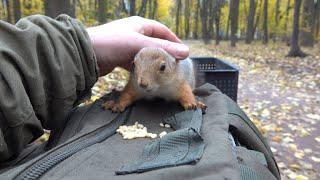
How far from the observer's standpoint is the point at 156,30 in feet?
8.26

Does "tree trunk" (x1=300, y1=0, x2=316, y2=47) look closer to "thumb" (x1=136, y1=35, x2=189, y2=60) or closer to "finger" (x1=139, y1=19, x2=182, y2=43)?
"finger" (x1=139, y1=19, x2=182, y2=43)

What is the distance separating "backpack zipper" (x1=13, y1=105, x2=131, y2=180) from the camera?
1182 mm

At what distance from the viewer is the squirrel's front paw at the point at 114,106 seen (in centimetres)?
189

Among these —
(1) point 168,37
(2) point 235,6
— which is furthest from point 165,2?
(1) point 168,37

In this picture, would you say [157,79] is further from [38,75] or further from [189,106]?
[38,75]

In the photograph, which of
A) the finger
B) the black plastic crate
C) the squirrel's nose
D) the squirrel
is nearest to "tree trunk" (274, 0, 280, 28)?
the black plastic crate

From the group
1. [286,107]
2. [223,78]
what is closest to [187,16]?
[286,107]

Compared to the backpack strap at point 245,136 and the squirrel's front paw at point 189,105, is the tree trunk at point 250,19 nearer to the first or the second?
the squirrel's front paw at point 189,105

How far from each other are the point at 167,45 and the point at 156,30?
0.84 feet

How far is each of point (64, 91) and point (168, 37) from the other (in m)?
1.00

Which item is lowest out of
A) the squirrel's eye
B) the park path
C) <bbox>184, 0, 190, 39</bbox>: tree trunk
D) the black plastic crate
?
<bbox>184, 0, 190, 39</bbox>: tree trunk

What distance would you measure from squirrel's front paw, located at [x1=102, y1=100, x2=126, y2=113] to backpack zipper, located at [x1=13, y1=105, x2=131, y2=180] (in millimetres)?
99

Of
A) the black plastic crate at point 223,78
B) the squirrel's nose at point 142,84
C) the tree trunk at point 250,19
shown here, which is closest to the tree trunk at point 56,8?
the black plastic crate at point 223,78

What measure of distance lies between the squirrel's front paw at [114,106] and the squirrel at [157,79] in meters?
0.06
